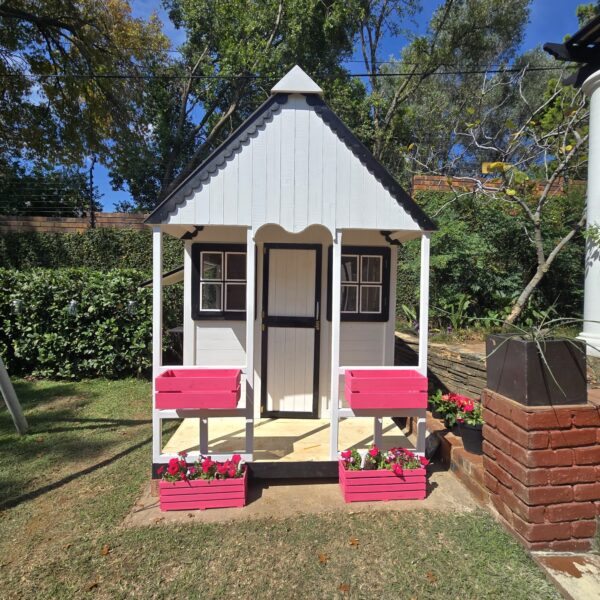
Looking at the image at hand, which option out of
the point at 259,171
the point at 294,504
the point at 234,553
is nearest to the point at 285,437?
the point at 294,504

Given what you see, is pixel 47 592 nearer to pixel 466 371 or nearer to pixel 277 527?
pixel 277 527

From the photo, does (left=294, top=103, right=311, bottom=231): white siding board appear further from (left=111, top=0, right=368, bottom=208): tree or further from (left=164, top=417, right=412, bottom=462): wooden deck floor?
(left=111, top=0, right=368, bottom=208): tree

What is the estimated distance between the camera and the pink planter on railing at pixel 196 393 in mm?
2865

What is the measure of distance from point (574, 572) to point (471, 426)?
1.19 metres

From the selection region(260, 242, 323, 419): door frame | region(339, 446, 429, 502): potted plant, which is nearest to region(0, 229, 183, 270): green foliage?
region(260, 242, 323, 419): door frame

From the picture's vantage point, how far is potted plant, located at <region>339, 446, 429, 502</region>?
2.98 metres

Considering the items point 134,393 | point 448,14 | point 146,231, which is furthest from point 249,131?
point 448,14

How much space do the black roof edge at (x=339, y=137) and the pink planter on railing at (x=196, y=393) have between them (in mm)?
1316

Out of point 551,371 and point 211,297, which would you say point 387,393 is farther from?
point 211,297

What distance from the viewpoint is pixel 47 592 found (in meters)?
2.07

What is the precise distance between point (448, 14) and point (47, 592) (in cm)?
1713

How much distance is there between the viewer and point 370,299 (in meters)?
4.50

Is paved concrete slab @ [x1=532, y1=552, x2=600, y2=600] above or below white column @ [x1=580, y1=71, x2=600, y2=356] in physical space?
below

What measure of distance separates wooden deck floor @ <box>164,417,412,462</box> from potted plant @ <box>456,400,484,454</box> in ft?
1.97
